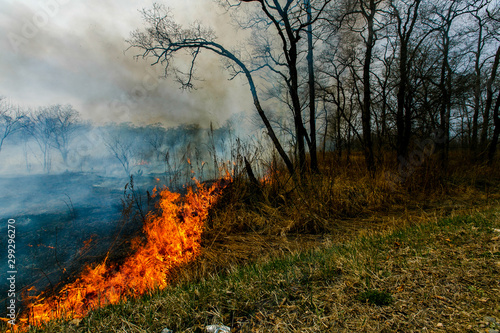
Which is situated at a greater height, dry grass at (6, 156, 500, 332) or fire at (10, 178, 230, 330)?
dry grass at (6, 156, 500, 332)

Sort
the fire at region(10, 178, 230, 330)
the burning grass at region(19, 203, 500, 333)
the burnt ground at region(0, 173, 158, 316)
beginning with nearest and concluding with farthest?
1. the burning grass at region(19, 203, 500, 333)
2. the fire at region(10, 178, 230, 330)
3. the burnt ground at region(0, 173, 158, 316)

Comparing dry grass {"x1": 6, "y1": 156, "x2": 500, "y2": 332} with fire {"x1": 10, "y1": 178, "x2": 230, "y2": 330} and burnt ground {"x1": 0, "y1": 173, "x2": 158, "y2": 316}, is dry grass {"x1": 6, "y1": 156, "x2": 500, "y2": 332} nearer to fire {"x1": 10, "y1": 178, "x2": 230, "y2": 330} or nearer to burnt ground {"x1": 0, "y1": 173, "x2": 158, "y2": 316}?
fire {"x1": 10, "y1": 178, "x2": 230, "y2": 330}

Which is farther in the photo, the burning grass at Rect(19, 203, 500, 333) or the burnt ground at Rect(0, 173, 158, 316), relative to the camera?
the burnt ground at Rect(0, 173, 158, 316)

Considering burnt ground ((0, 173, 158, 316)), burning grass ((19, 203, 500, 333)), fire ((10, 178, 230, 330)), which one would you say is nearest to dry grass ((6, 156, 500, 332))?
burning grass ((19, 203, 500, 333))

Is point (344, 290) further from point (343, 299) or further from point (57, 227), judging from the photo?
point (57, 227)

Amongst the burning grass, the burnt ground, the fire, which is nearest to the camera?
the burning grass

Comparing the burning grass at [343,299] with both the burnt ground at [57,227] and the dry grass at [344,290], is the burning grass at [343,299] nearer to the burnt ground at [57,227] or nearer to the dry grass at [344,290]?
the dry grass at [344,290]

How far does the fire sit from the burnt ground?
0.96 feet

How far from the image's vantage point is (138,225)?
4.84 meters

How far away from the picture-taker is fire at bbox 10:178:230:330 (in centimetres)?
305

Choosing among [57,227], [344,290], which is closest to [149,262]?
[57,227]

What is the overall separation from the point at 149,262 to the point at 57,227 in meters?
2.37

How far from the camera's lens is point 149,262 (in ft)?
11.9

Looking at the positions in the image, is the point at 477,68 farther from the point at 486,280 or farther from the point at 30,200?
the point at 30,200
